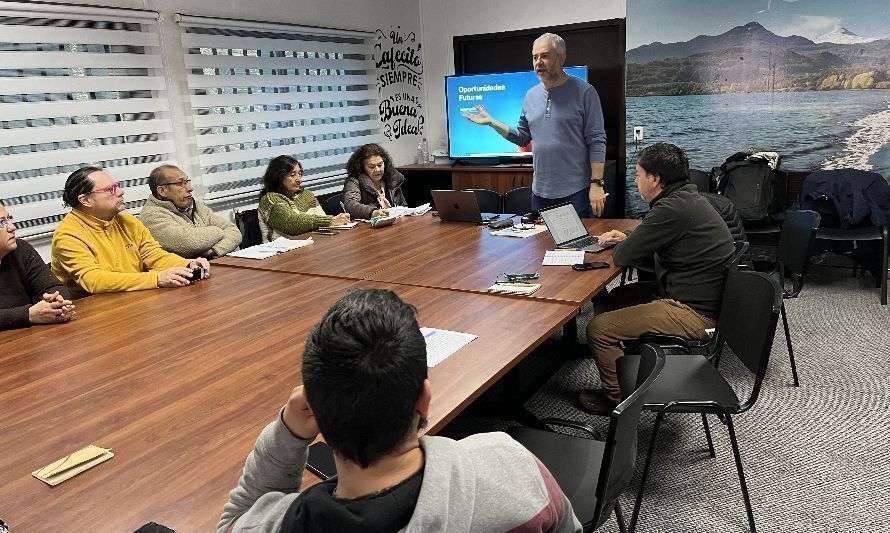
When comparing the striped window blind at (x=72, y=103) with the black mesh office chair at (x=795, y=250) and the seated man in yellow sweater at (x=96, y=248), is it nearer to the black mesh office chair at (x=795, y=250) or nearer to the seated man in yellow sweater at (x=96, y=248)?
the seated man in yellow sweater at (x=96, y=248)

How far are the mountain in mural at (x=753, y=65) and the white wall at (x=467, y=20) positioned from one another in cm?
62

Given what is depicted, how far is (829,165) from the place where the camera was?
488 centimetres

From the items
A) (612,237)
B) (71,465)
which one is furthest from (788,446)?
(71,465)

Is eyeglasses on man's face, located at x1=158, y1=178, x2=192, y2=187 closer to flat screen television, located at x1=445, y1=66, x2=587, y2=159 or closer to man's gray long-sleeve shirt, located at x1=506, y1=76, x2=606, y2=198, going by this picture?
man's gray long-sleeve shirt, located at x1=506, y1=76, x2=606, y2=198

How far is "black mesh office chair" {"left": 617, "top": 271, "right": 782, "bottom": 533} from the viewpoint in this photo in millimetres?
1962

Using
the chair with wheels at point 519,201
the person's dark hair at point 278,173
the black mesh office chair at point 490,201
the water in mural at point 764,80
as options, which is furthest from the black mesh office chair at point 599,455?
the water in mural at point 764,80

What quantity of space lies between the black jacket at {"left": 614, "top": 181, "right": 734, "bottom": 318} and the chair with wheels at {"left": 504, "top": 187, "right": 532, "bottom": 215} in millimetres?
2028

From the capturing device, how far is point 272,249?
11.5 ft

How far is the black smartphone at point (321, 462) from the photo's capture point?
50.6 inches

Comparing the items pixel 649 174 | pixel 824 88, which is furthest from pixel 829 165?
pixel 649 174

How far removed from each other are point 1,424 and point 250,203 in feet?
12.1

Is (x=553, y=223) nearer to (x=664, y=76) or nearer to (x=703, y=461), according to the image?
(x=703, y=461)

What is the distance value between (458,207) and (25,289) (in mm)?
2338

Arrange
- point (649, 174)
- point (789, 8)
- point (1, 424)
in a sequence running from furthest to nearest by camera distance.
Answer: point (789, 8)
point (649, 174)
point (1, 424)
